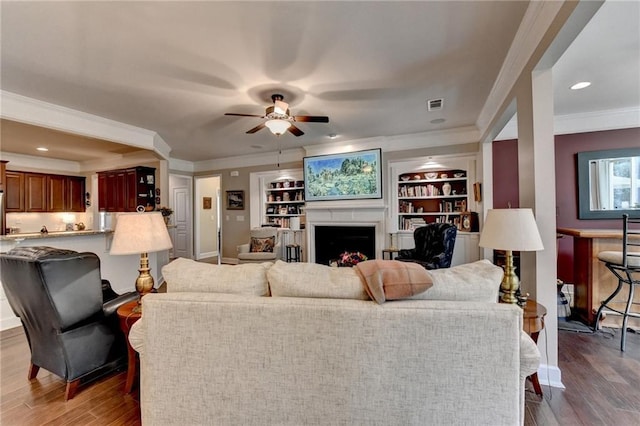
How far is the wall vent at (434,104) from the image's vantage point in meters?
3.41

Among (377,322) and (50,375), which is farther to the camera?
(50,375)

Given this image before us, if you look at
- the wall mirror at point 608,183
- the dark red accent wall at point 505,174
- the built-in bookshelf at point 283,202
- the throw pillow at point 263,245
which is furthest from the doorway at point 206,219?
the wall mirror at point 608,183

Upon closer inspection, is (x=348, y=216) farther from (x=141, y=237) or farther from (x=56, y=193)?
(x=56, y=193)

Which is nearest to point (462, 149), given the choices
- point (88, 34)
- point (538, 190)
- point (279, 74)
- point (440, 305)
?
point (538, 190)

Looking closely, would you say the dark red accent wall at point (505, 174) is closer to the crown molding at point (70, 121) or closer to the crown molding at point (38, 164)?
the crown molding at point (70, 121)

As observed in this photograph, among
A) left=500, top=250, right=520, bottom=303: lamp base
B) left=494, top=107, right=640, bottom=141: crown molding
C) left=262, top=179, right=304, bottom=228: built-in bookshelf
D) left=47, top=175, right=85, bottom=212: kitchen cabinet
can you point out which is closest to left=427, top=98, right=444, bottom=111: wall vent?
left=494, top=107, right=640, bottom=141: crown molding

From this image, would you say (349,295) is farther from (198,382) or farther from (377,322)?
(198,382)

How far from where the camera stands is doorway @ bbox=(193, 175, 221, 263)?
23.7ft

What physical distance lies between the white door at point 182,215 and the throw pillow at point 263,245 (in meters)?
2.57

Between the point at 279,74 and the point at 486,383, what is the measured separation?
2772 mm

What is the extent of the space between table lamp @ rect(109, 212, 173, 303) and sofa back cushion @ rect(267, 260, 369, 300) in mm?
1040

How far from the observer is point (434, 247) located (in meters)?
3.90

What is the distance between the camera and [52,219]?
20.8 ft

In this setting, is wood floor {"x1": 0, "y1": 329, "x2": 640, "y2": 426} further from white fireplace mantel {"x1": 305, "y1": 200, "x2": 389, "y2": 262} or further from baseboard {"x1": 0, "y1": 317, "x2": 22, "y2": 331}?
white fireplace mantel {"x1": 305, "y1": 200, "x2": 389, "y2": 262}
